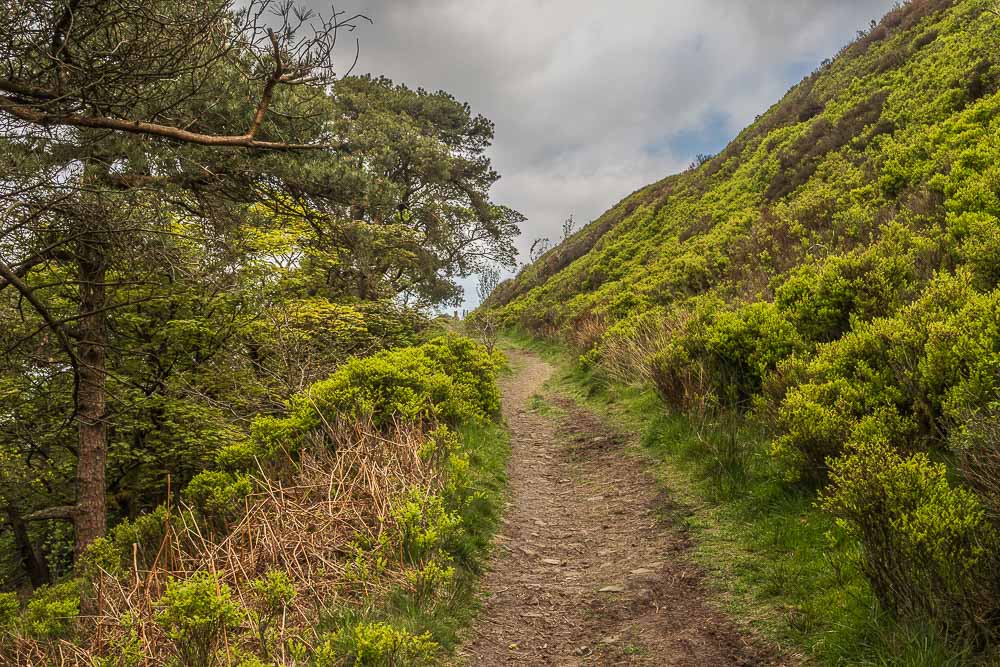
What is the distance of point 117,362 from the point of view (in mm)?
9023

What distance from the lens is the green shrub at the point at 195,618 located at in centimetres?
276

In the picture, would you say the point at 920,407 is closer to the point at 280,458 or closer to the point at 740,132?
the point at 280,458

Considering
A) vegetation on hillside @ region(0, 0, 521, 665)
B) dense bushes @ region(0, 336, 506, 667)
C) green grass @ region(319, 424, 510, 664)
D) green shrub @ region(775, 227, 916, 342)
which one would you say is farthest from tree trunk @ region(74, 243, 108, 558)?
green shrub @ region(775, 227, 916, 342)

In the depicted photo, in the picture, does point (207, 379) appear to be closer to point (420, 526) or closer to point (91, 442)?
point (91, 442)

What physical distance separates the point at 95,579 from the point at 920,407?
6897 millimetres

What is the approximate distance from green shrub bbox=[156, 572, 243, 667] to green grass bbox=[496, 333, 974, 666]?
318 cm

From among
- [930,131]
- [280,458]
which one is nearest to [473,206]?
[930,131]

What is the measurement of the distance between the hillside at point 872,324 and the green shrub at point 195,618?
11.0 ft

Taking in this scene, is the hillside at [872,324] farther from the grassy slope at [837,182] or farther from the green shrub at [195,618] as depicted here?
the green shrub at [195,618]

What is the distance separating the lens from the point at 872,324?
5102 millimetres

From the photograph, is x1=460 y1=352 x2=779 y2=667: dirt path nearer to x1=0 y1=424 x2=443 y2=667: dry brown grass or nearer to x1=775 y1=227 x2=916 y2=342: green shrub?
x1=0 y1=424 x2=443 y2=667: dry brown grass

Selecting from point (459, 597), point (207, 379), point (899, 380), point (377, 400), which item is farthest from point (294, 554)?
point (207, 379)

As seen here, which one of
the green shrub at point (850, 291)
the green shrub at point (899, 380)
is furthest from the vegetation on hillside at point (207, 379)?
the green shrub at point (850, 291)

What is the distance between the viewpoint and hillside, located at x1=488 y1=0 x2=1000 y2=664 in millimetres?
2867
